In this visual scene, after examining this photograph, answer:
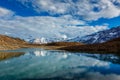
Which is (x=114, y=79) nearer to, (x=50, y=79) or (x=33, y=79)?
(x=50, y=79)

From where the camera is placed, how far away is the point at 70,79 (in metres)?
32.1

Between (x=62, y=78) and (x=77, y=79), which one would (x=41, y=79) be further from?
(x=77, y=79)

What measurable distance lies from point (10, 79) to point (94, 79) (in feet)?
42.1

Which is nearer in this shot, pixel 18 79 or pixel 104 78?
pixel 18 79

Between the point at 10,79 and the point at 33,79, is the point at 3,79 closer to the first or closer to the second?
the point at 10,79

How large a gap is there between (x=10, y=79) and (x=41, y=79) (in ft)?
15.3

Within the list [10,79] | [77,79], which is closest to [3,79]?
[10,79]

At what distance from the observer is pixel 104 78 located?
33.9m

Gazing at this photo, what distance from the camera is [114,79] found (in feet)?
108

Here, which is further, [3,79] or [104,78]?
[104,78]

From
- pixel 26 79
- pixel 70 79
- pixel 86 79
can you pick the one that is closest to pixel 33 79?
pixel 26 79

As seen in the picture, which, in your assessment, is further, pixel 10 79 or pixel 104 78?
pixel 104 78

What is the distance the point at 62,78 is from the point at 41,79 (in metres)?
3.32

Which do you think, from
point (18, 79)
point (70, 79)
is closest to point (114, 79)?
point (70, 79)
